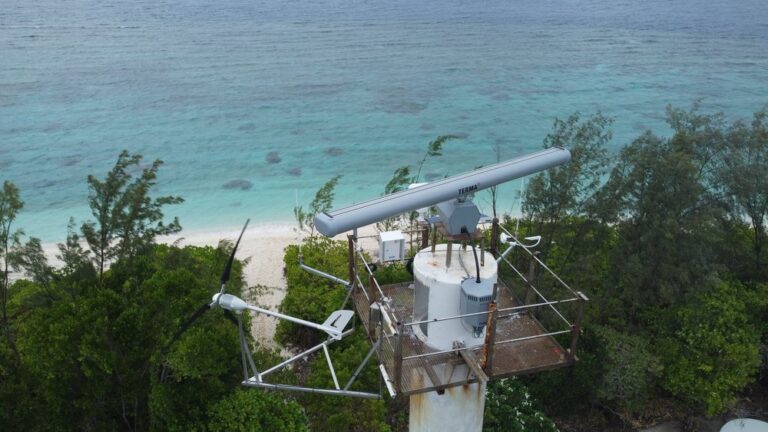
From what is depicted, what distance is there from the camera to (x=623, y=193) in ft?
59.6

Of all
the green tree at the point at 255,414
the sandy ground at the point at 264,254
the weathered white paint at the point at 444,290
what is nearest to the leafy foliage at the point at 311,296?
the sandy ground at the point at 264,254

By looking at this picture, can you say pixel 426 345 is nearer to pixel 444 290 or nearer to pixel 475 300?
pixel 444 290

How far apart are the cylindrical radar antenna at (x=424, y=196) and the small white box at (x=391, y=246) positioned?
9.20 ft

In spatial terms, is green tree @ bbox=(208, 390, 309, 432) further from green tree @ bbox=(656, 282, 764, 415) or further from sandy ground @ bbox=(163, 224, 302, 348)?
green tree @ bbox=(656, 282, 764, 415)

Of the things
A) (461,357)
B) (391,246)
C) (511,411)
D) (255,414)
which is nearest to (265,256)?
(255,414)

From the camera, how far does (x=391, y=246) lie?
11.3 metres

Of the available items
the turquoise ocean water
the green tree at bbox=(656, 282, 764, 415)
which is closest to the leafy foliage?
the green tree at bbox=(656, 282, 764, 415)

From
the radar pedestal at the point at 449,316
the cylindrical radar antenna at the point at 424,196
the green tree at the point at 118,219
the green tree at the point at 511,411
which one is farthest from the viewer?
the green tree at the point at 511,411

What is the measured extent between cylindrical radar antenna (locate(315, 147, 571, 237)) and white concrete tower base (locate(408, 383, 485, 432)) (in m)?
3.28

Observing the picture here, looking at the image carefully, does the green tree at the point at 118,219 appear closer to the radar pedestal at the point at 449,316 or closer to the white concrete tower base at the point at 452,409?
the radar pedestal at the point at 449,316

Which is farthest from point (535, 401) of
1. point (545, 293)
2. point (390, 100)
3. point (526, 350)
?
point (390, 100)

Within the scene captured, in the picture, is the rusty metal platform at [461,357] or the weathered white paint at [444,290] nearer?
the rusty metal platform at [461,357]

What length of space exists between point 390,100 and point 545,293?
1559 inches

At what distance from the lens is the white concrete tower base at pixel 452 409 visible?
9.58m
